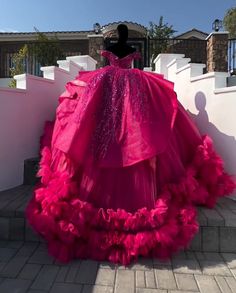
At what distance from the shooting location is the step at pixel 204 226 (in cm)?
233

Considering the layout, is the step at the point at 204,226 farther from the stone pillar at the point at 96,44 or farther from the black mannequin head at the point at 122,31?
the stone pillar at the point at 96,44

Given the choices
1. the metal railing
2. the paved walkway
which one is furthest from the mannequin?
the metal railing

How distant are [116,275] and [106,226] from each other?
1.09ft

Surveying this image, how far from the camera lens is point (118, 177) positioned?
231 centimetres

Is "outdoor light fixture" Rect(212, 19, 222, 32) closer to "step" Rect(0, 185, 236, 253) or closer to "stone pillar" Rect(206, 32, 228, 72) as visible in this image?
"stone pillar" Rect(206, 32, 228, 72)

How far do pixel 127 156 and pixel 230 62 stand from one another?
575 cm

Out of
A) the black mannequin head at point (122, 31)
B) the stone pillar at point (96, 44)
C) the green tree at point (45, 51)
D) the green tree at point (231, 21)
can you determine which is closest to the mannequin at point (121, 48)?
the black mannequin head at point (122, 31)

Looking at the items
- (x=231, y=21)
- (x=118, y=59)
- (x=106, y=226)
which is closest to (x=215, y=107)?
(x=118, y=59)

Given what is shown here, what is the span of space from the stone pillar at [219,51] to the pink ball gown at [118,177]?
514 cm

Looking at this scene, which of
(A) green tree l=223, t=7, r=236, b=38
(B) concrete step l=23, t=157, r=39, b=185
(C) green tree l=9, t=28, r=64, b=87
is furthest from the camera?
(A) green tree l=223, t=7, r=236, b=38

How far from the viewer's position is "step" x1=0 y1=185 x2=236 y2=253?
2.33 metres

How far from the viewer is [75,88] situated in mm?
2562

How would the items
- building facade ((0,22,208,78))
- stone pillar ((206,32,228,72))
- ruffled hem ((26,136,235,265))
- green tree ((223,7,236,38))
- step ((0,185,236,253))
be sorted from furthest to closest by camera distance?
green tree ((223,7,236,38)) → building facade ((0,22,208,78)) → stone pillar ((206,32,228,72)) → step ((0,185,236,253)) → ruffled hem ((26,136,235,265))

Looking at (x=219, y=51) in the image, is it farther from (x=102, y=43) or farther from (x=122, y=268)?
(x=122, y=268)
